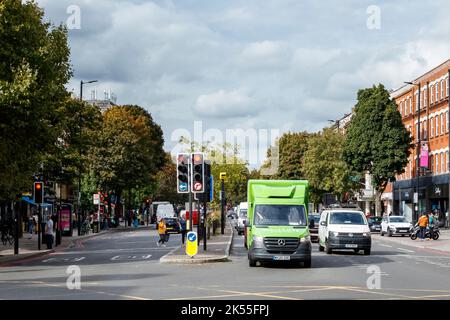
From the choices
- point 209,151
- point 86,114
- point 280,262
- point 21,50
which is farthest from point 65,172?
point 209,151

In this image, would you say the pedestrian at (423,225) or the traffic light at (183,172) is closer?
the traffic light at (183,172)

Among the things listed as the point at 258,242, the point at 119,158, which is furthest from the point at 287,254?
the point at 119,158

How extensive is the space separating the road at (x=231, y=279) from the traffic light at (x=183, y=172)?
2.93 meters

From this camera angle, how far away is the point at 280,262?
99.1ft

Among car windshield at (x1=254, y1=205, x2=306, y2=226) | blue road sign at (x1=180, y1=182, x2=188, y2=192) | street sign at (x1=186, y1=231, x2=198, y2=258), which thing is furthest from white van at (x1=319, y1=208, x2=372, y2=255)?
blue road sign at (x1=180, y1=182, x2=188, y2=192)

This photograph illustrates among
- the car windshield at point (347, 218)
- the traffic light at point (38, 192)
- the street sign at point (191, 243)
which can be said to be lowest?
the street sign at point (191, 243)

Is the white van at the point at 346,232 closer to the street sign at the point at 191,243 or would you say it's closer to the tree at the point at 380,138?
the street sign at the point at 191,243

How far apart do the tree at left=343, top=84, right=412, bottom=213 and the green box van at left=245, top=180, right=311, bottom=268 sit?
51.4 metres

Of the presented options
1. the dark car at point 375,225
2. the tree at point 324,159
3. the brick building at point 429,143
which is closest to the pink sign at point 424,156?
the brick building at point 429,143

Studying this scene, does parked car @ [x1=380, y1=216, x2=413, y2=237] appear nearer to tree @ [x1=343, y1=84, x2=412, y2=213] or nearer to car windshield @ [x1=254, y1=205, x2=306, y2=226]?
tree @ [x1=343, y1=84, x2=412, y2=213]

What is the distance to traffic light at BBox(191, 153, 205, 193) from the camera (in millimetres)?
30938

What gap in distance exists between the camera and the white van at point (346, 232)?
116 feet
